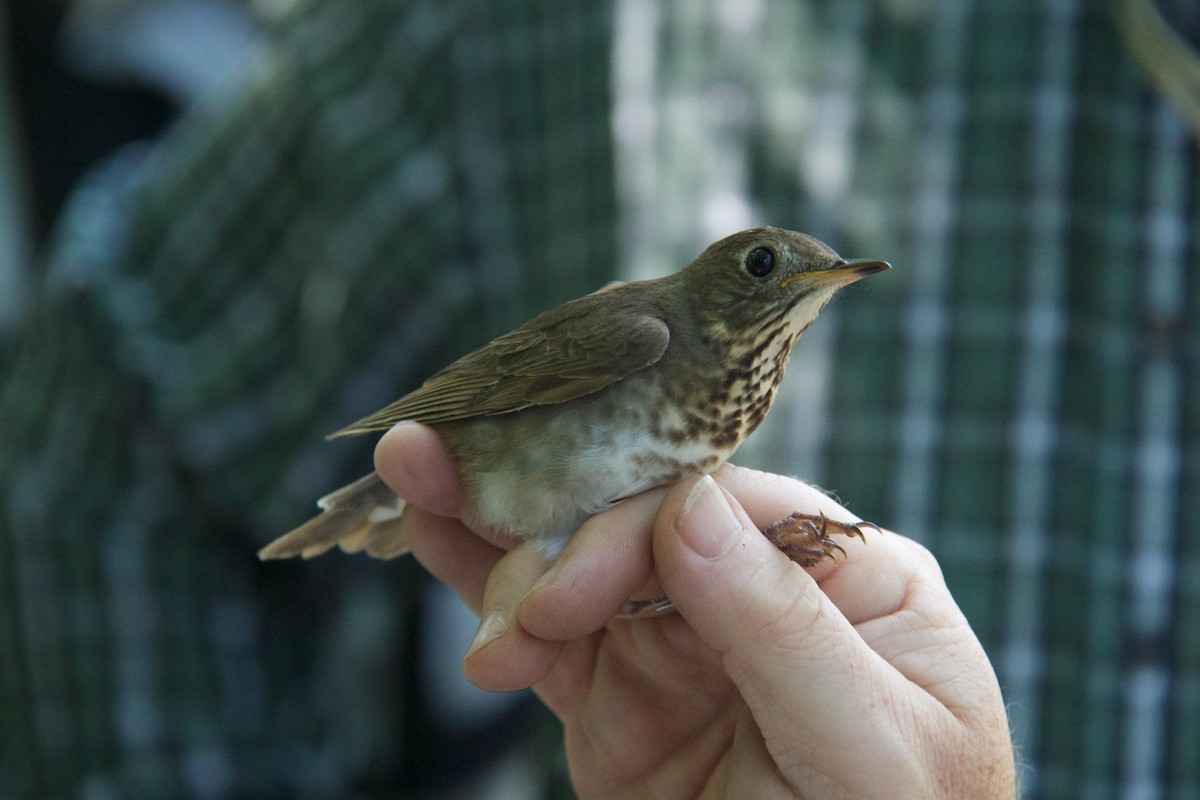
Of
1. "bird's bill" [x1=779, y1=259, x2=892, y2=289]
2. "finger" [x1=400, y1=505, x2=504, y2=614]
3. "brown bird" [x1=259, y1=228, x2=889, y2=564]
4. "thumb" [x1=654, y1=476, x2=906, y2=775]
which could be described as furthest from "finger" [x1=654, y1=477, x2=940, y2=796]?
"finger" [x1=400, y1=505, x2=504, y2=614]

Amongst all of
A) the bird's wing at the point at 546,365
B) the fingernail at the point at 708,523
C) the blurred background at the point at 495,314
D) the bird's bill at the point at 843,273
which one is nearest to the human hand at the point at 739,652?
the fingernail at the point at 708,523

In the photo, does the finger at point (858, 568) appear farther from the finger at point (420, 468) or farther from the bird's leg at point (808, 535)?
the finger at point (420, 468)

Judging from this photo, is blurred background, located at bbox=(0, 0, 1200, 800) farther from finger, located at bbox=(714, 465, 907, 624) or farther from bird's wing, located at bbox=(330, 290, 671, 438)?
bird's wing, located at bbox=(330, 290, 671, 438)

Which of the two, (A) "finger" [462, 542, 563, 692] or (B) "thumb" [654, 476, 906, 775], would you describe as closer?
(B) "thumb" [654, 476, 906, 775]

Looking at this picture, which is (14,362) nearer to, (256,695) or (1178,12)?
(256,695)

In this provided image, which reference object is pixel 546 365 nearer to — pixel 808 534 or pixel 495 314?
pixel 808 534

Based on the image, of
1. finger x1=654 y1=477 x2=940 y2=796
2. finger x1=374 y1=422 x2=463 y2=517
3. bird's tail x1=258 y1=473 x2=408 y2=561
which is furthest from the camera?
bird's tail x1=258 y1=473 x2=408 y2=561

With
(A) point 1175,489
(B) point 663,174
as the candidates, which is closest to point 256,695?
(B) point 663,174
